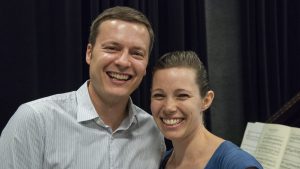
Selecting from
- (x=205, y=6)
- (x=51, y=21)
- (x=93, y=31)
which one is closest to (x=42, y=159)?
(x=93, y=31)

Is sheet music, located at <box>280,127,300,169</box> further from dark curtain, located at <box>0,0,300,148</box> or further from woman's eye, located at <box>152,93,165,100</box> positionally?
dark curtain, located at <box>0,0,300,148</box>

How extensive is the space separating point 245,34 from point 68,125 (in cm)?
169

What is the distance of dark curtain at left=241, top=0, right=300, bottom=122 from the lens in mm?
2750

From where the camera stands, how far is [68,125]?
149 cm

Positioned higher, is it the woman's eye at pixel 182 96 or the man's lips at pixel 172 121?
the woman's eye at pixel 182 96

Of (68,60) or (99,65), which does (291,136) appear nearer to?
(99,65)

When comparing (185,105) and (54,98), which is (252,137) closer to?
(185,105)

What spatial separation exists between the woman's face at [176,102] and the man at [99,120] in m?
0.10

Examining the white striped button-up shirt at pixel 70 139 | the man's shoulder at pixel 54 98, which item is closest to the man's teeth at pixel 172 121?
the white striped button-up shirt at pixel 70 139

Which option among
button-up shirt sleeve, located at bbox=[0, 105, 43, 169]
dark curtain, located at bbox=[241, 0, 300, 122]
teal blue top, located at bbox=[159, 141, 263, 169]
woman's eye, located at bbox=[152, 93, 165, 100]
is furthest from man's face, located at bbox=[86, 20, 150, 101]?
dark curtain, located at bbox=[241, 0, 300, 122]

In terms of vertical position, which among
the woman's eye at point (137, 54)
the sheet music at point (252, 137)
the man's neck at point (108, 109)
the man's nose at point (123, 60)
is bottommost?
the sheet music at point (252, 137)

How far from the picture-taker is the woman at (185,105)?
159 cm

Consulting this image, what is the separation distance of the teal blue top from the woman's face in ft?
0.59

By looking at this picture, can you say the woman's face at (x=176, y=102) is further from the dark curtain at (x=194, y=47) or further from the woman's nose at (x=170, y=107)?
the dark curtain at (x=194, y=47)
